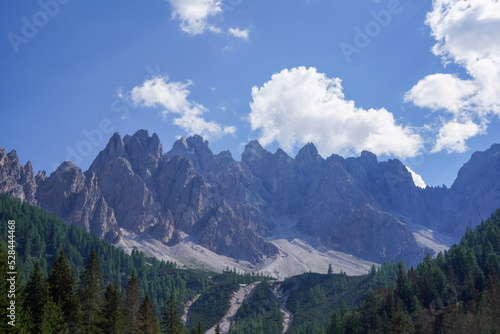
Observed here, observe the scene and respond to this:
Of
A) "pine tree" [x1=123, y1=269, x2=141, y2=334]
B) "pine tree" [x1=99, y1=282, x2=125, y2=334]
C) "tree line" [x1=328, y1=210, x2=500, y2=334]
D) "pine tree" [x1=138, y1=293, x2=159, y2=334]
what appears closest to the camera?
"pine tree" [x1=99, y1=282, x2=125, y2=334]

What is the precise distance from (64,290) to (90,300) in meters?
3.86

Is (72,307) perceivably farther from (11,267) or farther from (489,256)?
(489,256)

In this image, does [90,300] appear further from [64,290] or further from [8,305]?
[8,305]

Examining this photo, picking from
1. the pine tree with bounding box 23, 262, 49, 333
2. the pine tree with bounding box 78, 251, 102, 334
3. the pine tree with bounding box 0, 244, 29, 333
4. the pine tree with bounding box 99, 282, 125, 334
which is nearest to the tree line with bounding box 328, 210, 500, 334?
the pine tree with bounding box 99, 282, 125, 334

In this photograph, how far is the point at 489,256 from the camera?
476 ft

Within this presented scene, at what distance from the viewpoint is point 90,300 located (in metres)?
60.7

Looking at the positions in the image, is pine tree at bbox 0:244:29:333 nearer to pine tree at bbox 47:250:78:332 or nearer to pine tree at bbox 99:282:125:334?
pine tree at bbox 47:250:78:332

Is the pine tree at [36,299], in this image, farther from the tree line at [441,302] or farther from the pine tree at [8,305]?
the tree line at [441,302]

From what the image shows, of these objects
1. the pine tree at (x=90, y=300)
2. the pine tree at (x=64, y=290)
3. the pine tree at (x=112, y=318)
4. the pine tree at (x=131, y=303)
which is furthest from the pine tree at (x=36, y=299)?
the pine tree at (x=131, y=303)

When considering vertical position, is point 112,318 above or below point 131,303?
below

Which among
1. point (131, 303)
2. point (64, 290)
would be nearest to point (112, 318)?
point (131, 303)

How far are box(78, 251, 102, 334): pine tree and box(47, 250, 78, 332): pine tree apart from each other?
111 cm

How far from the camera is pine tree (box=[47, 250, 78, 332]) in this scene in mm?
59062

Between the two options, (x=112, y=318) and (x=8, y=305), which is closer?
(x=8, y=305)
